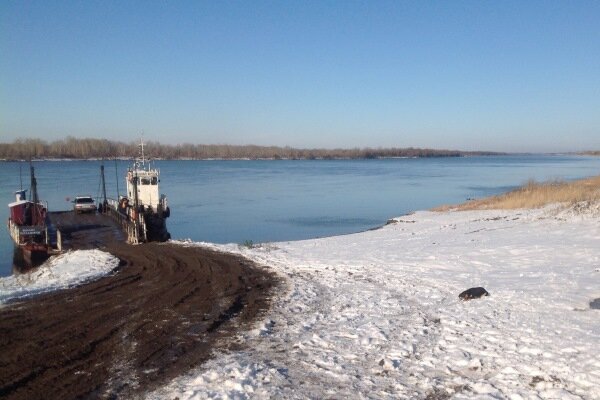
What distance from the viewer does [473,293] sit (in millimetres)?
9789

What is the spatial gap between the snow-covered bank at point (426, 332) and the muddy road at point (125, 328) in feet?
1.82

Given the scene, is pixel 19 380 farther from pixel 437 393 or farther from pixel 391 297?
pixel 391 297

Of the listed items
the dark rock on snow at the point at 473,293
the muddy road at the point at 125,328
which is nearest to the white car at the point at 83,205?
the muddy road at the point at 125,328

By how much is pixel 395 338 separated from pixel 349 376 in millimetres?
1635

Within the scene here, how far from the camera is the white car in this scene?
34.1 meters

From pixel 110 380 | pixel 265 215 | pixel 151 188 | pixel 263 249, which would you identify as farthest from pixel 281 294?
pixel 265 215

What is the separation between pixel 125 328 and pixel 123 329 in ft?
0.19

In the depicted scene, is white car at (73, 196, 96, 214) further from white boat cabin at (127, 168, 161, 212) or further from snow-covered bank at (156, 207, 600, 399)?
snow-covered bank at (156, 207, 600, 399)

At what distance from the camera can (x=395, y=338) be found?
25.0 ft

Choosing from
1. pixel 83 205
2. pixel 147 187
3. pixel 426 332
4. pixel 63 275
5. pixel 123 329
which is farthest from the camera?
pixel 83 205

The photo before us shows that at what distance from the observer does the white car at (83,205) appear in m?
34.1

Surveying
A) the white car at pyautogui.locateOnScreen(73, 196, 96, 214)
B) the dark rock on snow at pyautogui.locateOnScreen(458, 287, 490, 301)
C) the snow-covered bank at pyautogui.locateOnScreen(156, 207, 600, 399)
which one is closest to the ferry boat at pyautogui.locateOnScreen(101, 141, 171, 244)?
the white car at pyautogui.locateOnScreen(73, 196, 96, 214)

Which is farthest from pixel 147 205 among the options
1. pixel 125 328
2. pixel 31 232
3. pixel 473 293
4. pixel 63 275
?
pixel 473 293

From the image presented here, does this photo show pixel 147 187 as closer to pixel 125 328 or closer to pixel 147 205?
pixel 147 205
